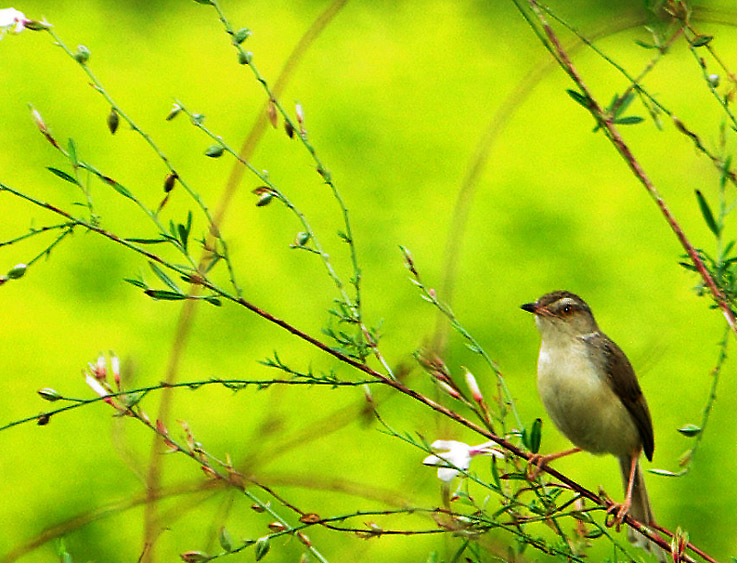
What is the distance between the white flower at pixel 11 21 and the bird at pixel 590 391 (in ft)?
4.00

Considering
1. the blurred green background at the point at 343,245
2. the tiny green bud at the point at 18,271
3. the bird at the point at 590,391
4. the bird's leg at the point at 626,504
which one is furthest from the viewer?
the blurred green background at the point at 343,245

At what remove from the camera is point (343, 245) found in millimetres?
4664

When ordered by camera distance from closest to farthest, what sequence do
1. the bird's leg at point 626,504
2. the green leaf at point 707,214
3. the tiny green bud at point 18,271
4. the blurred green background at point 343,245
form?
1. the green leaf at point 707,214
2. the tiny green bud at point 18,271
3. the bird's leg at point 626,504
4. the blurred green background at point 343,245

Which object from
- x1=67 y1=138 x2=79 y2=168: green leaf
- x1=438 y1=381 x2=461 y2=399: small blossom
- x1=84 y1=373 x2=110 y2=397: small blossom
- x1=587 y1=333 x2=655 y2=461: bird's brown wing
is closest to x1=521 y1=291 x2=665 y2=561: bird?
x1=587 y1=333 x2=655 y2=461: bird's brown wing

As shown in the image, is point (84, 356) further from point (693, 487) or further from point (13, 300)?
point (693, 487)

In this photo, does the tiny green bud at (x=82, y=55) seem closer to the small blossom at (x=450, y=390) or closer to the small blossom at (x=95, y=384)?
the small blossom at (x=95, y=384)

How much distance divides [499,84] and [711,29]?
1370 mm

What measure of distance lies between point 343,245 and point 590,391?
257 centimetres

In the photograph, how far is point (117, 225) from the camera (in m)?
4.70

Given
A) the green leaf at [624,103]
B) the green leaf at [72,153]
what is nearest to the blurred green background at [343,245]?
the green leaf at [72,153]

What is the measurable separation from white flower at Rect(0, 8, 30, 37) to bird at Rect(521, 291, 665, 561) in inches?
48.0

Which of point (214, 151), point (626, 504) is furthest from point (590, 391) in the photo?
point (214, 151)

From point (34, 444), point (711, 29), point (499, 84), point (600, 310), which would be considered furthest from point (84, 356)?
point (711, 29)

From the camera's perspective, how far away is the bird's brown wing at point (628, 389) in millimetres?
2236
